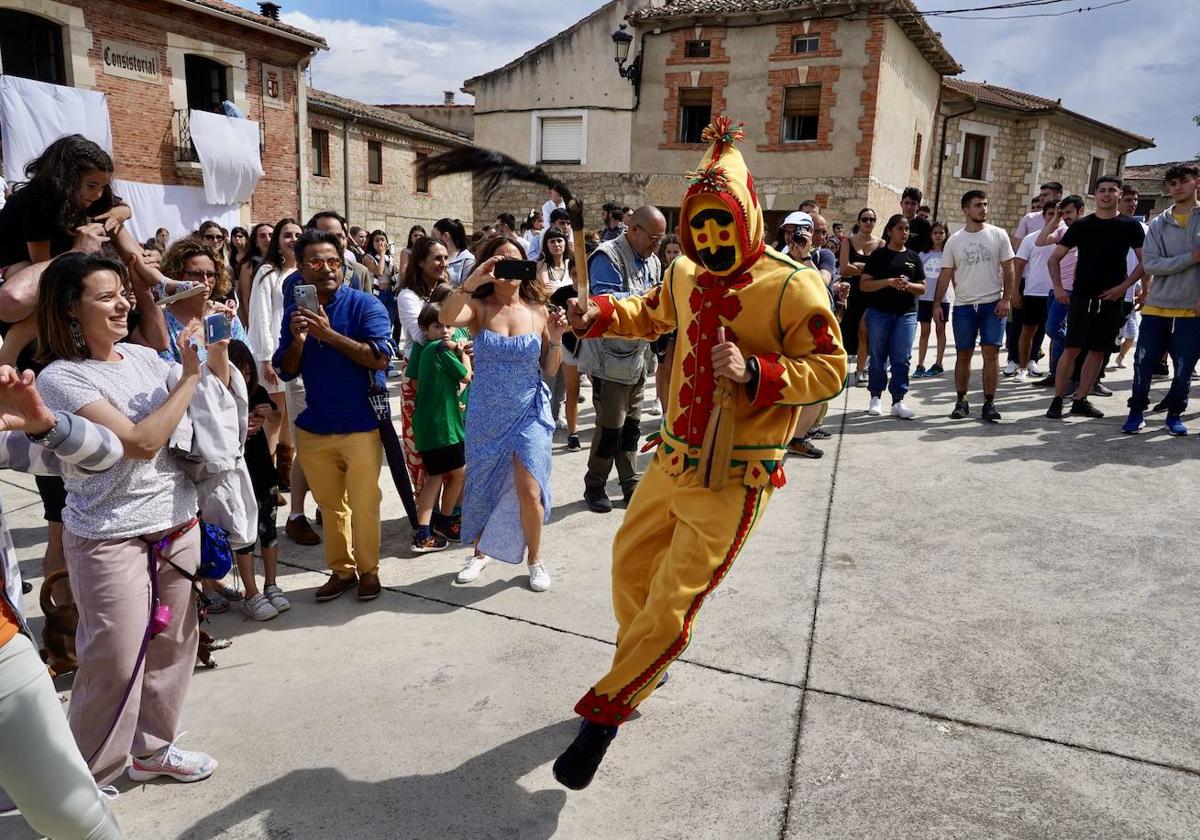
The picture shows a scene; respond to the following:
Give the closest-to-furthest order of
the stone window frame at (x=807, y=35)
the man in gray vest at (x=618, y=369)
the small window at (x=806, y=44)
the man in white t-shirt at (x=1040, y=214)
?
the man in gray vest at (x=618, y=369) < the man in white t-shirt at (x=1040, y=214) < the stone window frame at (x=807, y=35) < the small window at (x=806, y=44)

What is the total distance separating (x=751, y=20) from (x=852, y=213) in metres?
5.59

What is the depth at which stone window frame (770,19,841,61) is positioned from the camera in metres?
19.9

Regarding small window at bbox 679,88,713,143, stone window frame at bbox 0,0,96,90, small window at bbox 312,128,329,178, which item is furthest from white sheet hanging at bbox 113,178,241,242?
small window at bbox 679,88,713,143

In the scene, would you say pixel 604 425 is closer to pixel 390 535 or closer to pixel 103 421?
pixel 390 535

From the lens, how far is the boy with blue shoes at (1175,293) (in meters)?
6.20

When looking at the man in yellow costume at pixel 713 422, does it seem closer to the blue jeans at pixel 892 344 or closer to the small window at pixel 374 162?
the blue jeans at pixel 892 344

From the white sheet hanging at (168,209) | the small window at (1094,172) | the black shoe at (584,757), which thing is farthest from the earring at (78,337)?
the small window at (1094,172)

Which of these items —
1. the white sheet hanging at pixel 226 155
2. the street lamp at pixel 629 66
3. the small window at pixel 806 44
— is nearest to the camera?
the white sheet hanging at pixel 226 155

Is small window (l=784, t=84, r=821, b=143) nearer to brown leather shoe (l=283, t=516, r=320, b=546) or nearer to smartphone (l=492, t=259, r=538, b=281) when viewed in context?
brown leather shoe (l=283, t=516, r=320, b=546)

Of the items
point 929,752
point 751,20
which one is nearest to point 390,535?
point 929,752

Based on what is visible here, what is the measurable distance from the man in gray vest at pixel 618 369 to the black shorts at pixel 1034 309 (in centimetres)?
558

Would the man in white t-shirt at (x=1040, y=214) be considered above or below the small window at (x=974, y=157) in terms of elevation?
below

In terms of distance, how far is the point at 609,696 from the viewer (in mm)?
2518

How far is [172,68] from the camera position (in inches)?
685
